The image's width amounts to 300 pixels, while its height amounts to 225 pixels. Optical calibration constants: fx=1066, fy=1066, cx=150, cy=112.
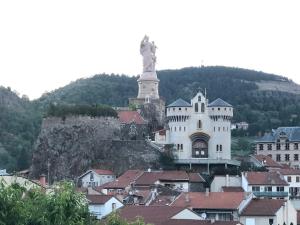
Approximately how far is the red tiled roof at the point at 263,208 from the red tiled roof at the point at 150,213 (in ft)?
28.1

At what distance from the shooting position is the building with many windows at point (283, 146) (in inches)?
4716

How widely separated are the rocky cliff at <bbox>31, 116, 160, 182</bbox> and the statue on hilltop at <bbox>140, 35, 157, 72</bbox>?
15391mm

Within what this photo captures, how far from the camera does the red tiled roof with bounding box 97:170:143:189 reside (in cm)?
9650

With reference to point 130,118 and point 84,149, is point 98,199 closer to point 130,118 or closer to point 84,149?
point 84,149

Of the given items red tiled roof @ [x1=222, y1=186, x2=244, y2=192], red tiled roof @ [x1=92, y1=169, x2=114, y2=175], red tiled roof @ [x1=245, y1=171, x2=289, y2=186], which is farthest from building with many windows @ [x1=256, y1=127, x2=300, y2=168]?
red tiled roof @ [x1=222, y1=186, x2=244, y2=192]

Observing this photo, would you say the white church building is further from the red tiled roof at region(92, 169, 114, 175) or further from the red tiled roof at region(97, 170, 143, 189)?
the red tiled roof at region(97, 170, 143, 189)

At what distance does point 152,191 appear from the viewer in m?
89.8

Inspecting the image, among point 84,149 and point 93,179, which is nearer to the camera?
point 93,179

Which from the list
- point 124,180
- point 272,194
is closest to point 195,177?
point 124,180

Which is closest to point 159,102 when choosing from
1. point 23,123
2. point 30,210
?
point 23,123

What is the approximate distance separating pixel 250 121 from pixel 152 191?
262 feet

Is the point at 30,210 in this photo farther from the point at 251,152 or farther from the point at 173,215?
the point at 251,152

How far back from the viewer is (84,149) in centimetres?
11062

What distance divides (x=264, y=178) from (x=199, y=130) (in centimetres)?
1491
